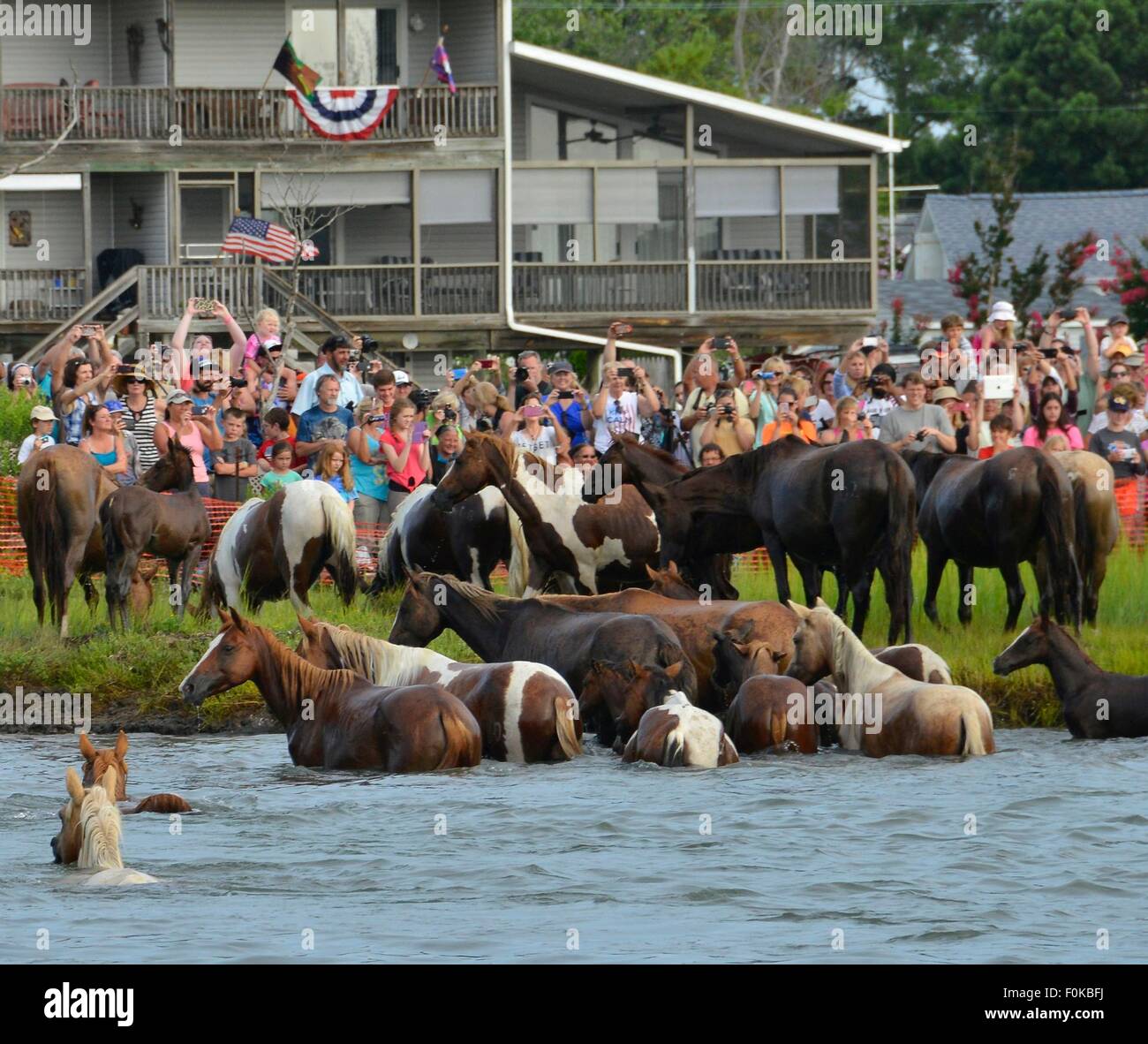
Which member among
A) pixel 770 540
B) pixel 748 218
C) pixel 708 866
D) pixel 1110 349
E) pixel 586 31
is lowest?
pixel 708 866

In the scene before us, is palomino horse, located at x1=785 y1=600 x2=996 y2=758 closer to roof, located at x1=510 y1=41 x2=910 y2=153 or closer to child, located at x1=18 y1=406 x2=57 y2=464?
child, located at x1=18 y1=406 x2=57 y2=464

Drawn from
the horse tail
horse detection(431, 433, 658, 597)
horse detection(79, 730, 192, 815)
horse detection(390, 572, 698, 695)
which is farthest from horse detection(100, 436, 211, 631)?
horse detection(79, 730, 192, 815)

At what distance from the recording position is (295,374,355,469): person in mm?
22531

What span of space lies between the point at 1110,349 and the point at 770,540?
647 centimetres

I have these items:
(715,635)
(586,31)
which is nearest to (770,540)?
(715,635)

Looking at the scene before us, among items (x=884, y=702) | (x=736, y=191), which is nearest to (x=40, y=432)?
(x=884, y=702)

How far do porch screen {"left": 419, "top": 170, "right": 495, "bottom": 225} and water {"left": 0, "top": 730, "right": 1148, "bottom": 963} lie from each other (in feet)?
83.1

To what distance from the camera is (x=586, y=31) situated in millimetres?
68188

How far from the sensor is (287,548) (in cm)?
2017

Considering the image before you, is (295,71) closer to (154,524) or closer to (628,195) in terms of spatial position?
(628,195)

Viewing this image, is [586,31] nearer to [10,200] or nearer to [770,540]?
[10,200]

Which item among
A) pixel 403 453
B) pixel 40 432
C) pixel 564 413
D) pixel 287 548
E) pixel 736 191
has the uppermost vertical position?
pixel 736 191

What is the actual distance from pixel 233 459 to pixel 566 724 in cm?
845

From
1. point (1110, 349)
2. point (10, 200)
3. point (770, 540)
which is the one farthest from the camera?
point (10, 200)
